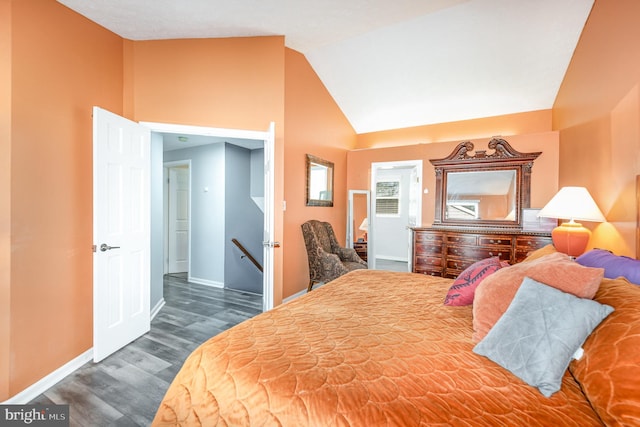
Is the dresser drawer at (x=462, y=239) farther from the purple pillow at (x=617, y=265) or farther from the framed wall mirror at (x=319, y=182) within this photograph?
the purple pillow at (x=617, y=265)

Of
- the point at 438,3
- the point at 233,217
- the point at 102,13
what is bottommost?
the point at 233,217

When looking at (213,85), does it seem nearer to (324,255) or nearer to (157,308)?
(324,255)

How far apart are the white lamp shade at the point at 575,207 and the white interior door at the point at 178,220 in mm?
5415

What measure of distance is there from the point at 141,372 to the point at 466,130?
5057 mm

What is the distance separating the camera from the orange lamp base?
2.33 meters

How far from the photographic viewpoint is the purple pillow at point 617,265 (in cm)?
129

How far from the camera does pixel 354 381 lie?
3.00 feet

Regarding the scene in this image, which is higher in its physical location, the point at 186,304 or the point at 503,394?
the point at 503,394

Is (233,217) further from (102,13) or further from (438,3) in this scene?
(438,3)

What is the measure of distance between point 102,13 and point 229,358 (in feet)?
9.55

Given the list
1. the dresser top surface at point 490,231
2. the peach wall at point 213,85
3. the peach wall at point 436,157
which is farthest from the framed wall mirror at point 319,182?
the dresser top surface at point 490,231

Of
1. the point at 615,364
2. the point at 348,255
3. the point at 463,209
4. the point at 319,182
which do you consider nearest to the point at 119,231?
the point at 319,182

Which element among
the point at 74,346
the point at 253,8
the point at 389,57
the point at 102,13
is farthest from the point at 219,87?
the point at 74,346

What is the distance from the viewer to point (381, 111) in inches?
192
